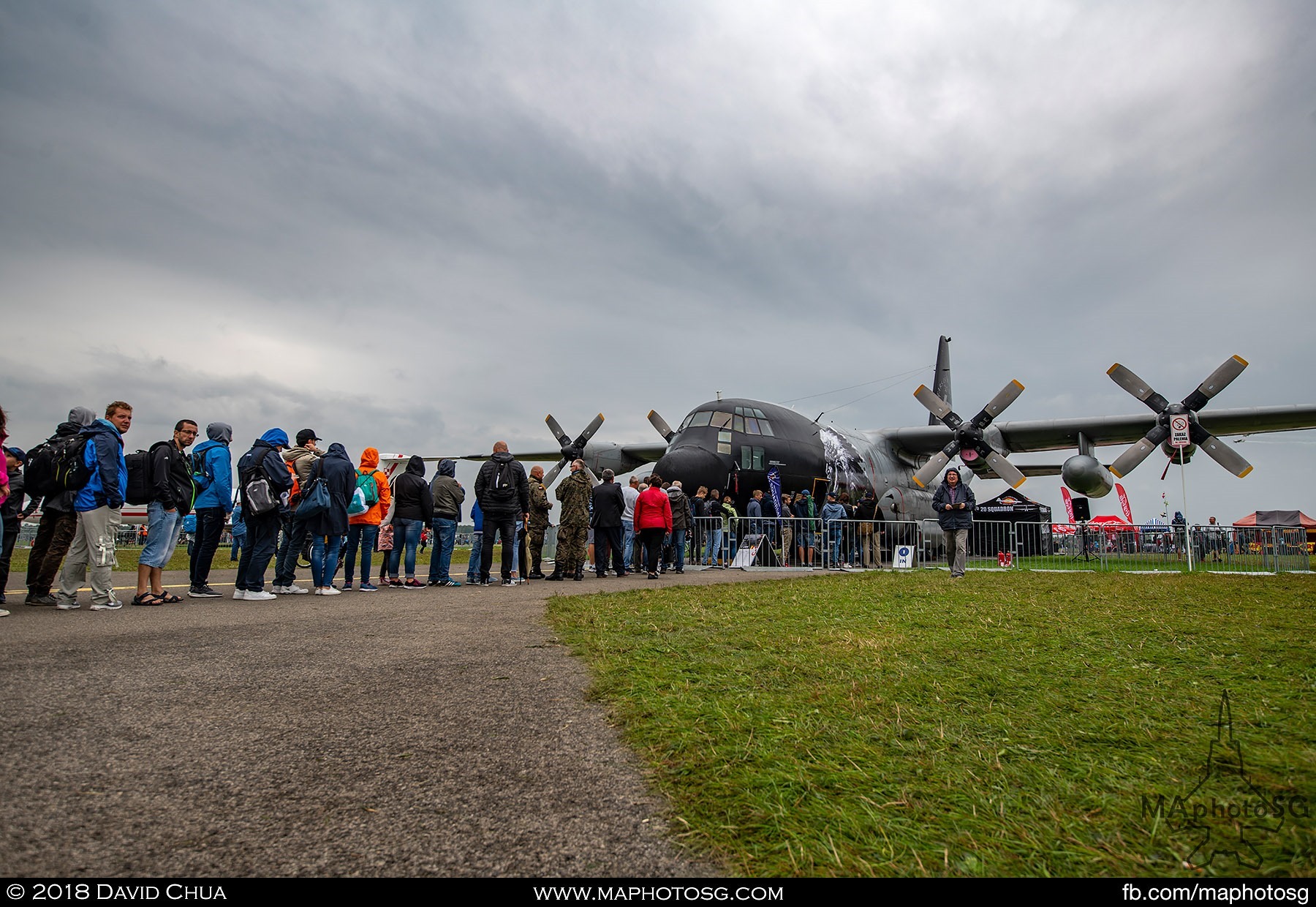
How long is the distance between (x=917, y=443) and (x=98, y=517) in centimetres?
2018

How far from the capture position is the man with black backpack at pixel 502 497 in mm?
10602

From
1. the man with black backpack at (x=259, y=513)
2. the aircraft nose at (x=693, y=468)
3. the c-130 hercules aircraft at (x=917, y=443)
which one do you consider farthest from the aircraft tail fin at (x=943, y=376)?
the man with black backpack at (x=259, y=513)

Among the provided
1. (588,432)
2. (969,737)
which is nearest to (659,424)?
(588,432)

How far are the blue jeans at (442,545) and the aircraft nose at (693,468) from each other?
5.16 meters

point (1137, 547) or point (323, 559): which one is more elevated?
point (1137, 547)

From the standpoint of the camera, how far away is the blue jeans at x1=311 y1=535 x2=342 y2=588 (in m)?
8.70

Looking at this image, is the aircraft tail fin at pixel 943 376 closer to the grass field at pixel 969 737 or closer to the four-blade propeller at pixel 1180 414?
the four-blade propeller at pixel 1180 414

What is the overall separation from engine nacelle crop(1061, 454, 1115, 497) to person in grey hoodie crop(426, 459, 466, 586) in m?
14.5

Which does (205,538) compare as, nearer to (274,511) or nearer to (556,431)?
(274,511)

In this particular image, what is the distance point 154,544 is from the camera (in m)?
7.18

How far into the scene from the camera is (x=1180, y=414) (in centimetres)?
1758
